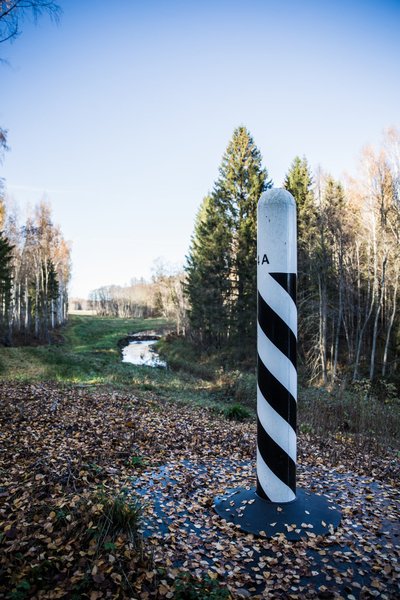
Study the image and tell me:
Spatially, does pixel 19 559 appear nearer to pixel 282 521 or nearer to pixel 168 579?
pixel 168 579

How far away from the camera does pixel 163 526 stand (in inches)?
132

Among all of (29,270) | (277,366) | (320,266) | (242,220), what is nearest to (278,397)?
(277,366)

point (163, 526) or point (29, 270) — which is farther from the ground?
point (29, 270)

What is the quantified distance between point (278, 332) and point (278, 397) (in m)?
0.63

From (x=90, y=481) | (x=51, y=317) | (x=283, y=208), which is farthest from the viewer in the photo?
(x=51, y=317)

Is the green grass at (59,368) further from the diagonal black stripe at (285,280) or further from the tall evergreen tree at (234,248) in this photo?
the diagonal black stripe at (285,280)

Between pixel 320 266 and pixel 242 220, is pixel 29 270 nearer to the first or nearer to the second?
pixel 242 220

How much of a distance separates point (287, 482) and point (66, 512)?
2054mm

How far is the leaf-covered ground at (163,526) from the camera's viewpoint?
2652 millimetres

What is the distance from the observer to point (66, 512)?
3.28 metres

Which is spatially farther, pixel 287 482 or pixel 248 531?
pixel 287 482

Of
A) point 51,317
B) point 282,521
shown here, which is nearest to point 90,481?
point 282,521

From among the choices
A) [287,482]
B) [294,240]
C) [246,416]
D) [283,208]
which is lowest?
[246,416]

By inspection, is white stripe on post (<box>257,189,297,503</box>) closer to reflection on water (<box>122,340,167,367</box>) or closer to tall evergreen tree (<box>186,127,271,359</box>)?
tall evergreen tree (<box>186,127,271,359</box>)
